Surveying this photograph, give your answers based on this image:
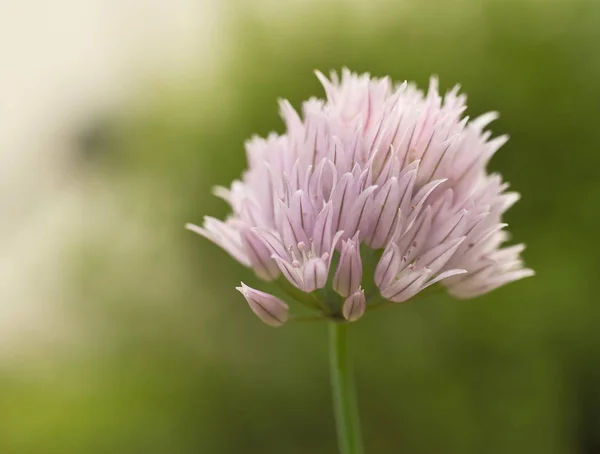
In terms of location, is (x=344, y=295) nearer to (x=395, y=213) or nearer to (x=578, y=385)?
(x=395, y=213)

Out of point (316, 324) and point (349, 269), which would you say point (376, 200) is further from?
point (316, 324)

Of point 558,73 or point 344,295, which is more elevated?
point 558,73

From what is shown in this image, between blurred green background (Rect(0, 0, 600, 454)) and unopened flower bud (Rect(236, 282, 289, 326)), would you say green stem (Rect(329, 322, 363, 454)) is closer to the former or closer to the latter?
unopened flower bud (Rect(236, 282, 289, 326))

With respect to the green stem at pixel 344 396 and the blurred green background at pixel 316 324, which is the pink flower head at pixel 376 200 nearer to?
the green stem at pixel 344 396

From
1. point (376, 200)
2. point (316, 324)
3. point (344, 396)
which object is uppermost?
point (316, 324)

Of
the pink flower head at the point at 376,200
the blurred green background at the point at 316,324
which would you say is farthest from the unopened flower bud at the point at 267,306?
the blurred green background at the point at 316,324

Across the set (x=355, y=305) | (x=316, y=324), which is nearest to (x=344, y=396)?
(x=355, y=305)

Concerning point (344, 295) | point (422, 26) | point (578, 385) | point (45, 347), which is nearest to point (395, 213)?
point (344, 295)
